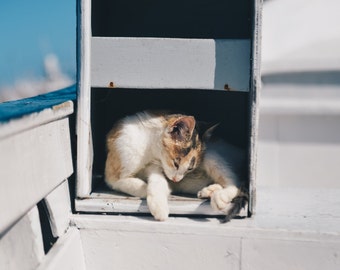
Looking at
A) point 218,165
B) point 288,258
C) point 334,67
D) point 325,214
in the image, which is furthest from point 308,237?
point 334,67

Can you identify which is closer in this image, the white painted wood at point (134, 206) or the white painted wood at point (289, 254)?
the white painted wood at point (289, 254)

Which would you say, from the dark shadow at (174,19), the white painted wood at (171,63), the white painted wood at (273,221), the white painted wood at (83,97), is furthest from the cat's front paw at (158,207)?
the dark shadow at (174,19)

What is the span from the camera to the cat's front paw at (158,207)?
1525 mm

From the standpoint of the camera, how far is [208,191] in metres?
1.64

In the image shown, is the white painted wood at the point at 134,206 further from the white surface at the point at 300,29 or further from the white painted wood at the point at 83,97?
the white surface at the point at 300,29

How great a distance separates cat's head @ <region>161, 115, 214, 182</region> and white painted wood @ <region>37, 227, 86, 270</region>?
0.46 meters

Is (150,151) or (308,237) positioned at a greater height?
(150,151)

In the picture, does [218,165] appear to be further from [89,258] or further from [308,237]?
[89,258]

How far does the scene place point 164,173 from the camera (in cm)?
182

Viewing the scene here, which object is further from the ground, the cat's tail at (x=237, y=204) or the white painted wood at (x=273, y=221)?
the cat's tail at (x=237, y=204)

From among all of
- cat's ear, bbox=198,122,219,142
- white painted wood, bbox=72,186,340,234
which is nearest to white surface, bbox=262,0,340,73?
cat's ear, bbox=198,122,219,142

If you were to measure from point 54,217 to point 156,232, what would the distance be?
0.33 m

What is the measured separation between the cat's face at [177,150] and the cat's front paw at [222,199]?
245mm

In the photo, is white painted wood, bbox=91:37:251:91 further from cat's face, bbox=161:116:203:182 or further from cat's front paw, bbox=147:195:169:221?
cat's front paw, bbox=147:195:169:221
